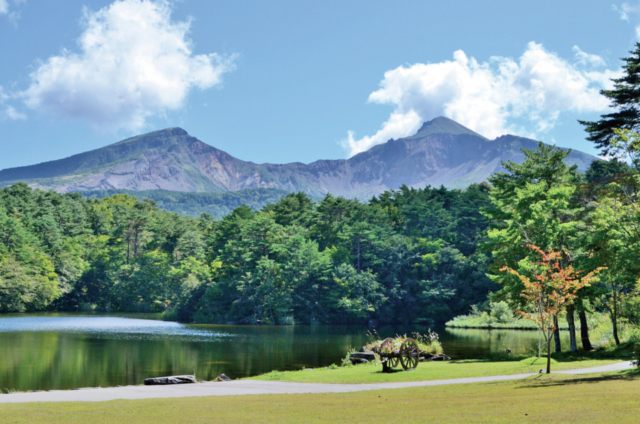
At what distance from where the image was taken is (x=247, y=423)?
12477mm

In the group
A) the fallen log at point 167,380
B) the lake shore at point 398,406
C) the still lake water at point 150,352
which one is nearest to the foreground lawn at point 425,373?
the fallen log at point 167,380

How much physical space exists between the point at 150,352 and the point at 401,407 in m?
30.4

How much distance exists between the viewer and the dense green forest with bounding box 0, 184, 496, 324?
79.8 metres

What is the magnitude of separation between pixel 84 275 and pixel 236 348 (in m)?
67.8

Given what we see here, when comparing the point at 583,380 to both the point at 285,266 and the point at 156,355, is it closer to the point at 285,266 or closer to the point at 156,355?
the point at 156,355

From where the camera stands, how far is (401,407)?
568 inches

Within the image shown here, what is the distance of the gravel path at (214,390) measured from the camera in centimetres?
1867

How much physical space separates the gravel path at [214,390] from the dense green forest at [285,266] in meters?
55.3

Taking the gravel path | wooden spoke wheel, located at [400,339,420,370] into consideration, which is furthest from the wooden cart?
the gravel path

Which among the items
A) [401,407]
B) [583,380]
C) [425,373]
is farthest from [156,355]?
[583,380]

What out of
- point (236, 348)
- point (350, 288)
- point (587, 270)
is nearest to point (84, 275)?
point (350, 288)

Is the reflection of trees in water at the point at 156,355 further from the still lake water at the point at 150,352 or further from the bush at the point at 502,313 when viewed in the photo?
the bush at the point at 502,313

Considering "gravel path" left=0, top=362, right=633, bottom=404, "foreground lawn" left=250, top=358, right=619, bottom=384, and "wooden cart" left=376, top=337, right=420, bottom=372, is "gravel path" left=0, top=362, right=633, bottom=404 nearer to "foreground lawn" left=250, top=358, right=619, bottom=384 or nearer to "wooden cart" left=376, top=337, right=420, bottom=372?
"foreground lawn" left=250, top=358, right=619, bottom=384

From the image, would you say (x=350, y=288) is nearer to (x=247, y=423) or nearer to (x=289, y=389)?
(x=289, y=389)
